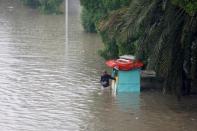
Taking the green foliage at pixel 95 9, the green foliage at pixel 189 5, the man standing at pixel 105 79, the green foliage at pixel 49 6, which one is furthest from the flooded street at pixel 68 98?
the green foliage at pixel 49 6

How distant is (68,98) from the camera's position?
Answer: 65.1 ft

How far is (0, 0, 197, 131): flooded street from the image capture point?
1683cm

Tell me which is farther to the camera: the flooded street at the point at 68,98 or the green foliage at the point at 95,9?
the green foliage at the point at 95,9

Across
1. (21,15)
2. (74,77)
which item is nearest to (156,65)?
(74,77)

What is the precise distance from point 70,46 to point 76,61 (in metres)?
4.49

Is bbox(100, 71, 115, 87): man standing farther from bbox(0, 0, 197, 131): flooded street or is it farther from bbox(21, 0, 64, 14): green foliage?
bbox(21, 0, 64, 14): green foliage

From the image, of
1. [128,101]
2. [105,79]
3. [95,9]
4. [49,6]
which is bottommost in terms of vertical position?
[128,101]

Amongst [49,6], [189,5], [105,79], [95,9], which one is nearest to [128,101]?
[105,79]

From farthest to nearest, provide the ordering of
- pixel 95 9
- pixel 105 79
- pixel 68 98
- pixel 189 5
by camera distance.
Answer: pixel 95 9 → pixel 105 79 → pixel 68 98 → pixel 189 5

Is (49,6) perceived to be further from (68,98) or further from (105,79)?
(68,98)

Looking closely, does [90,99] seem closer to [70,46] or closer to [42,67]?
[42,67]

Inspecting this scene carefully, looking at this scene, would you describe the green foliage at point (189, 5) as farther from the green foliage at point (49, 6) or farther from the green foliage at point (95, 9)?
the green foliage at point (49, 6)

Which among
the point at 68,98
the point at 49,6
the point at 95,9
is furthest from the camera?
the point at 49,6

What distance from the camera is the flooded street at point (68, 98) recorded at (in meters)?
16.8
